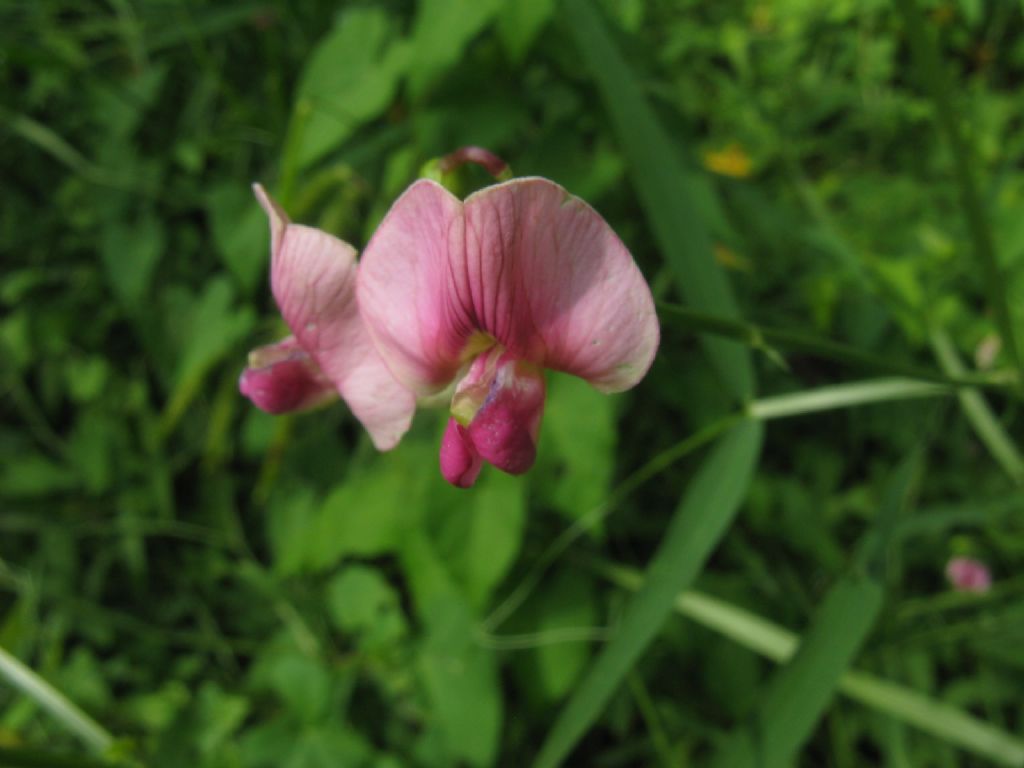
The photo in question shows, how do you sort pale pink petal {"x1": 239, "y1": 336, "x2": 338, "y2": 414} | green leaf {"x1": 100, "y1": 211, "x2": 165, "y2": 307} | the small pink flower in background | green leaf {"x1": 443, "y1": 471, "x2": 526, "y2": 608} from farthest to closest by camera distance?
green leaf {"x1": 100, "y1": 211, "x2": 165, "y2": 307}, the small pink flower in background, green leaf {"x1": 443, "y1": 471, "x2": 526, "y2": 608}, pale pink petal {"x1": 239, "y1": 336, "x2": 338, "y2": 414}

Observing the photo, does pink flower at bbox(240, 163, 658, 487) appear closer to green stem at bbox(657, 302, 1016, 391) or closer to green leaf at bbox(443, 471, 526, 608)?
green stem at bbox(657, 302, 1016, 391)

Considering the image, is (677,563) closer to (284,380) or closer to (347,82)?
(284,380)

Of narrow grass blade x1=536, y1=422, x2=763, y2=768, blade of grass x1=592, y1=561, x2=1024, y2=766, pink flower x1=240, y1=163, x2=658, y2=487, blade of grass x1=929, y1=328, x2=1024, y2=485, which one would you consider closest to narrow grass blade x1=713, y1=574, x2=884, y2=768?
narrow grass blade x1=536, y1=422, x2=763, y2=768

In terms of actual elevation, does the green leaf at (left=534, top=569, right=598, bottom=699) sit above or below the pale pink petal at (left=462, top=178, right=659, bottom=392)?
below

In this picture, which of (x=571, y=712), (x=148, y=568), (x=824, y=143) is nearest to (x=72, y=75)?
(x=148, y=568)

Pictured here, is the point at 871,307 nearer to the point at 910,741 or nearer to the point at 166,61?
the point at 910,741

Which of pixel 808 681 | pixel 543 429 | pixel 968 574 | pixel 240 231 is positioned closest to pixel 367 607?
pixel 543 429

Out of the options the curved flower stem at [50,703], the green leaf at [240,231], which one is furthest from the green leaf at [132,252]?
the curved flower stem at [50,703]

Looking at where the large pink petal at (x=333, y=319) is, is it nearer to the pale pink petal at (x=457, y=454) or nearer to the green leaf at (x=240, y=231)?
the pale pink petal at (x=457, y=454)
